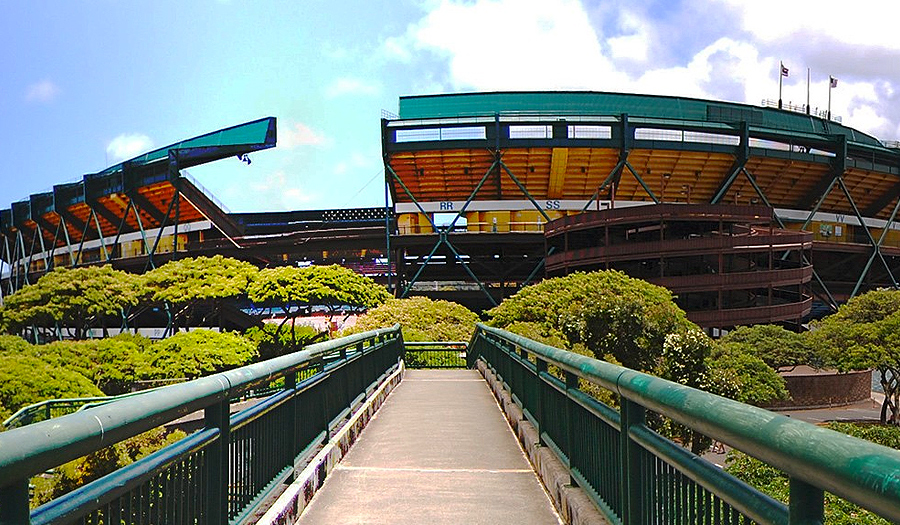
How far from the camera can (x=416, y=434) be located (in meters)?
11.6

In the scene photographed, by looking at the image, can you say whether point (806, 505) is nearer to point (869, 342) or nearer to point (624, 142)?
point (869, 342)

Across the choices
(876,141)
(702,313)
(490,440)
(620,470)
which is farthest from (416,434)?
(876,141)

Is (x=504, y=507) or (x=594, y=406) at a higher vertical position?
(x=594, y=406)

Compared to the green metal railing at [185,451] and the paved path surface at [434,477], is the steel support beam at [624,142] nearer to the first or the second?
the paved path surface at [434,477]

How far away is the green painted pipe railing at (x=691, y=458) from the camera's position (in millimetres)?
1857

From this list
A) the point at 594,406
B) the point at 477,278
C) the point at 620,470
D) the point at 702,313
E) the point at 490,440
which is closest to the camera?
the point at 620,470

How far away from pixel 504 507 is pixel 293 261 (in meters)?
66.9

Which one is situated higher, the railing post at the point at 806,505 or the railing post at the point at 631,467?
the railing post at the point at 806,505

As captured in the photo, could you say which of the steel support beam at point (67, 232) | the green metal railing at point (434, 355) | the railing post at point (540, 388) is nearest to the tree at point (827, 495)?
the railing post at point (540, 388)

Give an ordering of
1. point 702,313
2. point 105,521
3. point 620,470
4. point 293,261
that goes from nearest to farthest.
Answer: point 105,521, point 620,470, point 702,313, point 293,261

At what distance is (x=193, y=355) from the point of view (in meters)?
36.2

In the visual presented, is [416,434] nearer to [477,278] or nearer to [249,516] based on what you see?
[249,516]

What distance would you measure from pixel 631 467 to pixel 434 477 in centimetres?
468

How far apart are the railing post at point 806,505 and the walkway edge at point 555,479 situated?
3.06m
